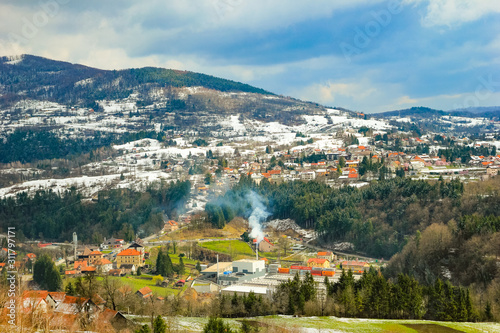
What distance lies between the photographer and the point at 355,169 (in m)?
93.0

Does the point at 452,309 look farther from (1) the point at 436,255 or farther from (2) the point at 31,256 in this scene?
(2) the point at 31,256

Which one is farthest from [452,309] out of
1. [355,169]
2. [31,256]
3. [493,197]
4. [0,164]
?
[0,164]

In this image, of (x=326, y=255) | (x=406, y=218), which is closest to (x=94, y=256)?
(x=326, y=255)

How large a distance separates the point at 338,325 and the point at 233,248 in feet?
113

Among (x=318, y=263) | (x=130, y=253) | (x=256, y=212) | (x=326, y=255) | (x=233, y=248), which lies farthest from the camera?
(x=256, y=212)

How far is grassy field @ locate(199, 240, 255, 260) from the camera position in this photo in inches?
2409

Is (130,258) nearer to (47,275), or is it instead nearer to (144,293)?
(47,275)

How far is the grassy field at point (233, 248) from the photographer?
61181mm

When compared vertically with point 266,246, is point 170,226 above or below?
above

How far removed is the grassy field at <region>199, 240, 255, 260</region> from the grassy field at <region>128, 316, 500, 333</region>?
28.2m

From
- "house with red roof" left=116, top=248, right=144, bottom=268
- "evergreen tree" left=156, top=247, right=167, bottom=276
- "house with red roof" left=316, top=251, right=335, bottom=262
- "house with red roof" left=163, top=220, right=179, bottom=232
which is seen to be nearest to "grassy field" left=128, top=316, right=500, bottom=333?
"evergreen tree" left=156, top=247, right=167, bottom=276

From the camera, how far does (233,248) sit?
63656 mm

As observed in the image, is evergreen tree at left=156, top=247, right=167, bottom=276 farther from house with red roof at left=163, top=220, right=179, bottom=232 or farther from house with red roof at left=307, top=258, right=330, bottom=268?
house with red roof at left=163, top=220, right=179, bottom=232

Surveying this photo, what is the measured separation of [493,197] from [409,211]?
9747 mm
